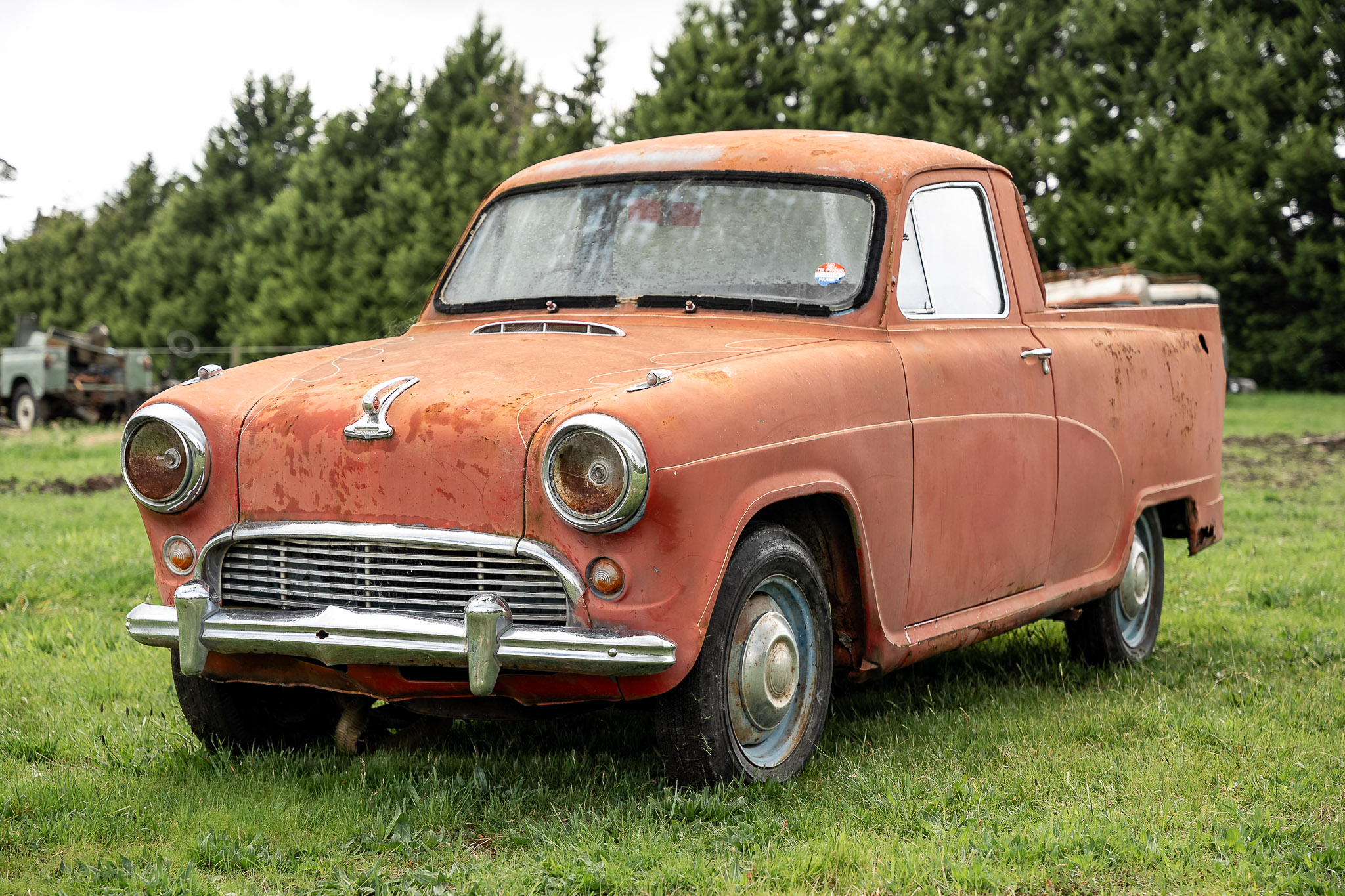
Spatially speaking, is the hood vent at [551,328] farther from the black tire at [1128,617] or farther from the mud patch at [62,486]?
the mud patch at [62,486]

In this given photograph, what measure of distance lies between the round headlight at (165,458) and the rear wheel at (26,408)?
1882 cm

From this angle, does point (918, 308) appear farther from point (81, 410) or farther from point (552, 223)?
point (81, 410)

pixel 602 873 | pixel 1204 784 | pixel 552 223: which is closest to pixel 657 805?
pixel 602 873

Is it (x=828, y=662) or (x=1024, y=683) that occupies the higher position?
(x=828, y=662)

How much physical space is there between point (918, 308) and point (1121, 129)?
2475 centimetres

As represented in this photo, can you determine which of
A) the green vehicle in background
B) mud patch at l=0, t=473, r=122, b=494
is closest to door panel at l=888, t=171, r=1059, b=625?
mud patch at l=0, t=473, r=122, b=494

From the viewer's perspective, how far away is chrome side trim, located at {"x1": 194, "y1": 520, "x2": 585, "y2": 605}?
3305 mm

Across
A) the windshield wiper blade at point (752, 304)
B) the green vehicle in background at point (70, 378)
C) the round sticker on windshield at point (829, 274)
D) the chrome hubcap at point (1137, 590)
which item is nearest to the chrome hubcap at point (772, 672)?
the windshield wiper blade at point (752, 304)

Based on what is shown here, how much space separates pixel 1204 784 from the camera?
12.6 feet

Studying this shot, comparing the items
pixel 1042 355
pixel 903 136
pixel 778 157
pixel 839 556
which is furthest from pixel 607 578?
pixel 903 136

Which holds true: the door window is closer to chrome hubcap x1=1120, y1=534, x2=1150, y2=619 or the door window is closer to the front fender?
the front fender

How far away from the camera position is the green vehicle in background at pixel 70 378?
20875mm

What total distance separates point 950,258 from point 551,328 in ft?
4.59

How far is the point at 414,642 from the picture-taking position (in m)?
3.31
